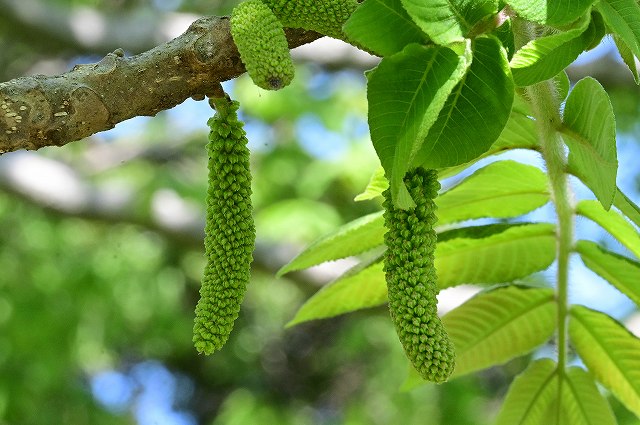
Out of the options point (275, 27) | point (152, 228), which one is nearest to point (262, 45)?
point (275, 27)

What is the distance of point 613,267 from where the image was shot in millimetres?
1780

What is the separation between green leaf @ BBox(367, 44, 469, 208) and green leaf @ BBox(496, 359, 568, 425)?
712 millimetres

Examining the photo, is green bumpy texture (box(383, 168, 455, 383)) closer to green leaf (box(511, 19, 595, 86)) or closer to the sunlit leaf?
green leaf (box(511, 19, 595, 86))

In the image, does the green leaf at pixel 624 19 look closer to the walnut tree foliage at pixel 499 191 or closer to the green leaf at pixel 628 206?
the walnut tree foliage at pixel 499 191

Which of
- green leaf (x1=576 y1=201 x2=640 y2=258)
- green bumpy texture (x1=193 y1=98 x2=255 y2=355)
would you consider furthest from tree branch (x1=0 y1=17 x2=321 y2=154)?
green leaf (x1=576 y1=201 x2=640 y2=258)

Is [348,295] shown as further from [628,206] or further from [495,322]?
[628,206]

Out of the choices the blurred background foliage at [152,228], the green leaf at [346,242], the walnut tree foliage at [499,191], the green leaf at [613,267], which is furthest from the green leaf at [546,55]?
the blurred background foliage at [152,228]

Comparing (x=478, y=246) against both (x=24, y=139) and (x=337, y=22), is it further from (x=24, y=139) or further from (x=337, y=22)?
(x=24, y=139)

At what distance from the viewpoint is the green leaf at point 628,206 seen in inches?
55.8

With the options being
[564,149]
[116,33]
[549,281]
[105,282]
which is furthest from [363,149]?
[564,149]

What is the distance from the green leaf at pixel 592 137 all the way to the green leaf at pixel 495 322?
0.42 metres

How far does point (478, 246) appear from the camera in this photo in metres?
1.85

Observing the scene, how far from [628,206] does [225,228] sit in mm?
590

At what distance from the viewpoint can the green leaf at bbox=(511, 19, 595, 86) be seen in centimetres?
123
